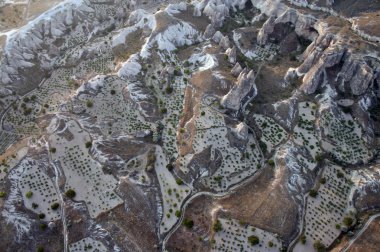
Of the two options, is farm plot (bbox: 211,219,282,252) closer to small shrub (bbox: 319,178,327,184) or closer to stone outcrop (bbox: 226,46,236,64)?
small shrub (bbox: 319,178,327,184)

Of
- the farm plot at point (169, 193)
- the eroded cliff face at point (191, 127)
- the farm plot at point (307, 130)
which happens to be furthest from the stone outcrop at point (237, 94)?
the farm plot at point (169, 193)

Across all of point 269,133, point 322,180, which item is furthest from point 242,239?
point 269,133

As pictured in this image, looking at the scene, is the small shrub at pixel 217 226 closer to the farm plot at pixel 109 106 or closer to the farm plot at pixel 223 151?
the farm plot at pixel 223 151

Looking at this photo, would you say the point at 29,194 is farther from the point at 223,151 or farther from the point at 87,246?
the point at 223,151

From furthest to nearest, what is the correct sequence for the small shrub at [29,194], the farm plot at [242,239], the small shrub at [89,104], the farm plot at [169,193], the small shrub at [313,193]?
the small shrub at [89,104] → the small shrub at [313,193] → the small shrub at [29,194] → the farm plot at [169,193] → the farm plot at [242,239]

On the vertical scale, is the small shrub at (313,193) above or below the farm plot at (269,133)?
below

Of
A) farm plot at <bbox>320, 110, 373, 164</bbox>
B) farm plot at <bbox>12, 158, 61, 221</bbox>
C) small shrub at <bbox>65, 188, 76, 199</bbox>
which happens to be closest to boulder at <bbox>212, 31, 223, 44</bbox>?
farm plot at <bbox>320, 110, 373, 164</bbox>

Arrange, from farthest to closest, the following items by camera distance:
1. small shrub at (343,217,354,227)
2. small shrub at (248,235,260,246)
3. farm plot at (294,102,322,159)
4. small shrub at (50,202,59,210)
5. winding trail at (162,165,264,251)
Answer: farm plot at (294,102,322,159) → small shrub at (50,202,59,210) → small shrub at (343,217,354,227) → winding trail at (162,165,264,251) → small shrub at (248,235,260,246)
